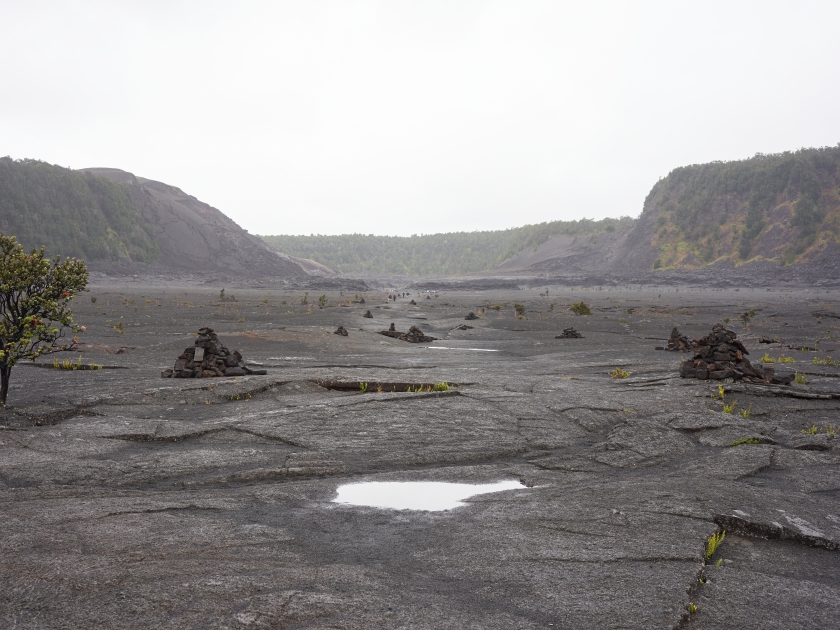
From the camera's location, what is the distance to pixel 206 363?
45.5 feet

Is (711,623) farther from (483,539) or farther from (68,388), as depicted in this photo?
(68,388)

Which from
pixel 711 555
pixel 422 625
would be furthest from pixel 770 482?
pixel 422 625

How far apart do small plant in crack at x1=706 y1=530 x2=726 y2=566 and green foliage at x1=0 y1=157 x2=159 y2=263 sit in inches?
3787

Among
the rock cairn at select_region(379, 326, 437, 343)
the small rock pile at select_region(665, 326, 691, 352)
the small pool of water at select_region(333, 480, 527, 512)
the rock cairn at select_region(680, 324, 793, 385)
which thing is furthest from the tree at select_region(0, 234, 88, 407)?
the small rock pile at select_region(665, 326, 691, 352)

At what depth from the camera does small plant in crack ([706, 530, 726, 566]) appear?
202 inches

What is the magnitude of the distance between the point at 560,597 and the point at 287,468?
14.1 ft

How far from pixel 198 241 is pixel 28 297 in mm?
102347

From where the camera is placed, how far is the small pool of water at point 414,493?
259 inches

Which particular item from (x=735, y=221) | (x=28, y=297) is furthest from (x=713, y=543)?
(x=735, y=221)

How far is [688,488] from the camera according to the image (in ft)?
21.6

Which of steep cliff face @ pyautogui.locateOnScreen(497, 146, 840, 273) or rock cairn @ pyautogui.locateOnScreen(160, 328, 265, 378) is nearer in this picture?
rock cairn @ pyautogui.locateOnScreen(160, 328, 265, 378)

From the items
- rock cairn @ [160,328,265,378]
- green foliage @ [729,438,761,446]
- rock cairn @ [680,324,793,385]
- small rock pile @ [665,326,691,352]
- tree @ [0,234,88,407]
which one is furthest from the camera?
small rock pile @ [665,326,691,352]

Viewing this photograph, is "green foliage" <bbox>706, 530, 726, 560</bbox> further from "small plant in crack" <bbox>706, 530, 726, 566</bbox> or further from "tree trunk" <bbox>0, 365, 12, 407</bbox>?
"tree trunk" <bbox>0, 365, 12, 407</bbox>

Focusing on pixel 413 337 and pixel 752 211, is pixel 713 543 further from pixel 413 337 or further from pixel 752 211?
pixel 752 211
